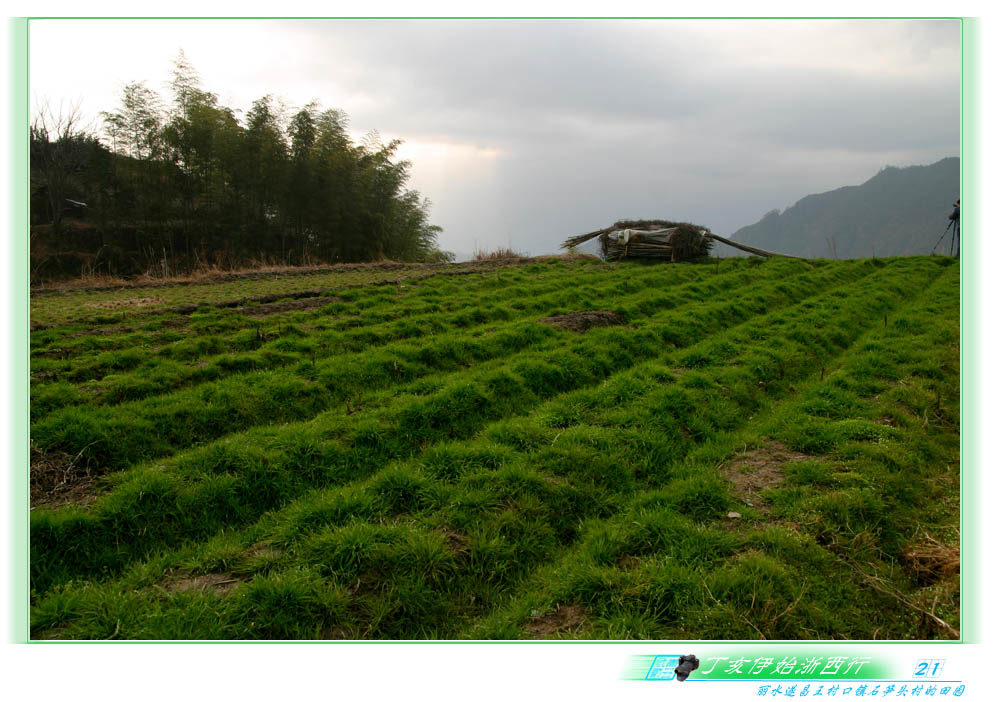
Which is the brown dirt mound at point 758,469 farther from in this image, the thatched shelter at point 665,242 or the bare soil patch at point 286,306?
the thatched shelter at point 665,242

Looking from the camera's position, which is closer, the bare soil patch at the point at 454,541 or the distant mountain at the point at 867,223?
the bare soil patch at the point at 454,541

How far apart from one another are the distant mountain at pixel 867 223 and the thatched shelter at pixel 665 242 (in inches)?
63.4

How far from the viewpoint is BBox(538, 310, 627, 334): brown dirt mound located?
11.1 m

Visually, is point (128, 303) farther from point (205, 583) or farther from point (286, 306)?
point (205, 583)

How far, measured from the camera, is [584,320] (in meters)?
11.5

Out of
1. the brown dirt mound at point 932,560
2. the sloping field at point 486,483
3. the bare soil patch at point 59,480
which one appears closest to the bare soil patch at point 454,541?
the sloping field at point 486,483

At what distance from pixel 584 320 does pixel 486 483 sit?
22.9 feet

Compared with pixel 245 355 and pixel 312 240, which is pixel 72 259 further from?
pixel 245 355

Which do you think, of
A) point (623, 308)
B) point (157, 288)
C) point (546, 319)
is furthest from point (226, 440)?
point (157, 288)

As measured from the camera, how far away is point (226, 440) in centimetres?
574

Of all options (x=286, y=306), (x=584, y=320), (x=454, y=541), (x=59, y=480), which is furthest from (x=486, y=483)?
(x=286, y=306)

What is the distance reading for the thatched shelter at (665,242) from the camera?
2216 cm

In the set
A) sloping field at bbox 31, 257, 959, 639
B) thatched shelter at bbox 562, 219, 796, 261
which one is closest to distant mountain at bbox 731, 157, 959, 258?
thatched shelter at bbox 562, 219, 796, 261

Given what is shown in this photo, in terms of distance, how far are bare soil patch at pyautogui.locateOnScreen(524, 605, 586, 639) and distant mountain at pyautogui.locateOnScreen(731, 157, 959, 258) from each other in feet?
53.2
